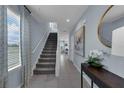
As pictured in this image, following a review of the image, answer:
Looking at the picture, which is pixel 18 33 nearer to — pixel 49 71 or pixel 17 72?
pixel 17 72

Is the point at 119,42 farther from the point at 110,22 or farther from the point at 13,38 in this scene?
the point at 13,38

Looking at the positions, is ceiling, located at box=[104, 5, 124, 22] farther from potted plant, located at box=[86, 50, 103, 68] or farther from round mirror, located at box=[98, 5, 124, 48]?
potted plant, located at box=[86, 50, 103, 68]

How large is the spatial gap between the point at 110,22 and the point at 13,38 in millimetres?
2210

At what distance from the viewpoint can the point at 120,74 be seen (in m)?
1.91

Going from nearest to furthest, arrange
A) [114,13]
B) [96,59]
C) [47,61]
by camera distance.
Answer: [114,13] < [96,59] < [47,61]

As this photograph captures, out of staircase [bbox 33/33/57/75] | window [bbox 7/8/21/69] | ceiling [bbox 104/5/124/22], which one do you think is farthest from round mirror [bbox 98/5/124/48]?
staircase [bbox 33/33/57/75]

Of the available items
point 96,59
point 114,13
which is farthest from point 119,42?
point 96,59

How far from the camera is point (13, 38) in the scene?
284cm

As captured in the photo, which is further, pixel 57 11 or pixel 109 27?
pixel 57 11

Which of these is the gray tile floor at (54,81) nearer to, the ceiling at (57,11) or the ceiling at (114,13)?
the ceiling at (114,13)

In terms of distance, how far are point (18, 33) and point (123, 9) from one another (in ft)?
8.15

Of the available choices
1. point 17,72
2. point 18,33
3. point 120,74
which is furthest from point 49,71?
point 120,74

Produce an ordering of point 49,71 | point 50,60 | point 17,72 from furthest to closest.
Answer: point 50,60, point 49,71, point 17,72

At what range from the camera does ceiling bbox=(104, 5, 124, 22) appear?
6.35 feet
